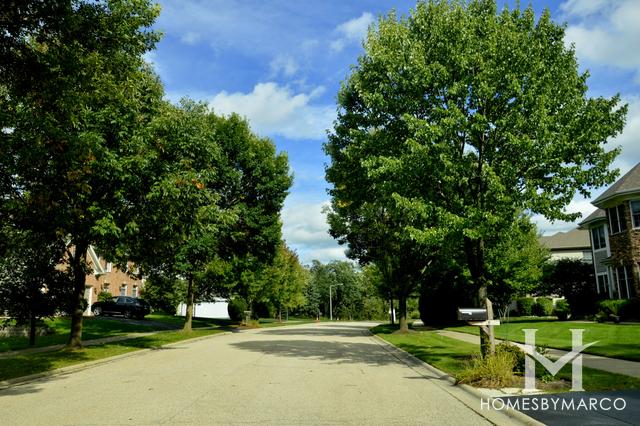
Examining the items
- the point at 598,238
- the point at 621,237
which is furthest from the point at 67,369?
the point at 598,238

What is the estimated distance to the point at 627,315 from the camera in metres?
28.0

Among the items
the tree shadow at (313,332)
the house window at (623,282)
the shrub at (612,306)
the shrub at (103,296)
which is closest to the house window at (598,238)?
the house window at (623,282)

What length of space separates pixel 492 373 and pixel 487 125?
19.3 ft

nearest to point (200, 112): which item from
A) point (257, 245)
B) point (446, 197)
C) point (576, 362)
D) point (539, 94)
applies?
point (257, 245)

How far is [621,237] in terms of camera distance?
3047 cm

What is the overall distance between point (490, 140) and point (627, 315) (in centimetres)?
2058

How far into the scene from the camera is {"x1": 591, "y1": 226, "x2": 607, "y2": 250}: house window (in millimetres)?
35500

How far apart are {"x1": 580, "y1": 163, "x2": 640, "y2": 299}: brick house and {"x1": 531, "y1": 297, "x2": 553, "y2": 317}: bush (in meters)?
6.71

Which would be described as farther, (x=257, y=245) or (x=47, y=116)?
(x=257, y=245)

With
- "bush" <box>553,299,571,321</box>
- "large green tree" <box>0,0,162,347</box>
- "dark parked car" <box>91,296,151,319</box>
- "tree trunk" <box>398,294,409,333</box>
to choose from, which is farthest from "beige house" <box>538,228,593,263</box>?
"large green tree" <box>0,0,162,347</box>

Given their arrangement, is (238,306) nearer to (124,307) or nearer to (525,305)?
(124,307)

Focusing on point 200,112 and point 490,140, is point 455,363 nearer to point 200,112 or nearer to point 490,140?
point 490,140

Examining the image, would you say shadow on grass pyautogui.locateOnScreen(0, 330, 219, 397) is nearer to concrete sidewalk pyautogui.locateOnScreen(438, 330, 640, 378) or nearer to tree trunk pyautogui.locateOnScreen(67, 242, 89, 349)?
tree trunk pyautogui.locateOnScreen(67, 242, 89, 349)

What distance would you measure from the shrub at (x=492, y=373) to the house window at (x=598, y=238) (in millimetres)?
28528
